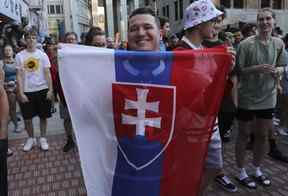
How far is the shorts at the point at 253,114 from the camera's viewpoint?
12.0 ft

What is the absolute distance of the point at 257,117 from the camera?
3703 mm

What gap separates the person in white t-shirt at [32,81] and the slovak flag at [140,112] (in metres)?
3.45

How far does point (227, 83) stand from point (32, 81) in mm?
3555

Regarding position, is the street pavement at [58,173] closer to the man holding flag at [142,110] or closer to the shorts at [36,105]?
the shorts at [36,105]

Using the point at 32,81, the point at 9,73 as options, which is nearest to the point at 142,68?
the point at 32,81

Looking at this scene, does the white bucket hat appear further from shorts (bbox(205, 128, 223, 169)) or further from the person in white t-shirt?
the person in white t-shirt

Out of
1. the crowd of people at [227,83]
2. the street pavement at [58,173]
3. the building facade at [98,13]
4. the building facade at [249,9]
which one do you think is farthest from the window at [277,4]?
the building facade at [98,13]

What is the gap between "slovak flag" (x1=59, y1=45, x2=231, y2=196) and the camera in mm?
2068

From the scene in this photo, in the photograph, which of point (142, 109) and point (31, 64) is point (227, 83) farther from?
point (31, 64)

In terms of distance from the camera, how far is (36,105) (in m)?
5.57

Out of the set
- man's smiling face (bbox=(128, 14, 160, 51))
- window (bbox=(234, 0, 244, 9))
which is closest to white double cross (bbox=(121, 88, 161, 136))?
man's smiling face (bbox=(128, 14, 160, 51))

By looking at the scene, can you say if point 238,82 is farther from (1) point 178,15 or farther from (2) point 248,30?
(1) point 178,15

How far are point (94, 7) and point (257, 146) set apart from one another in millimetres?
74240

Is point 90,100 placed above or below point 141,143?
above
